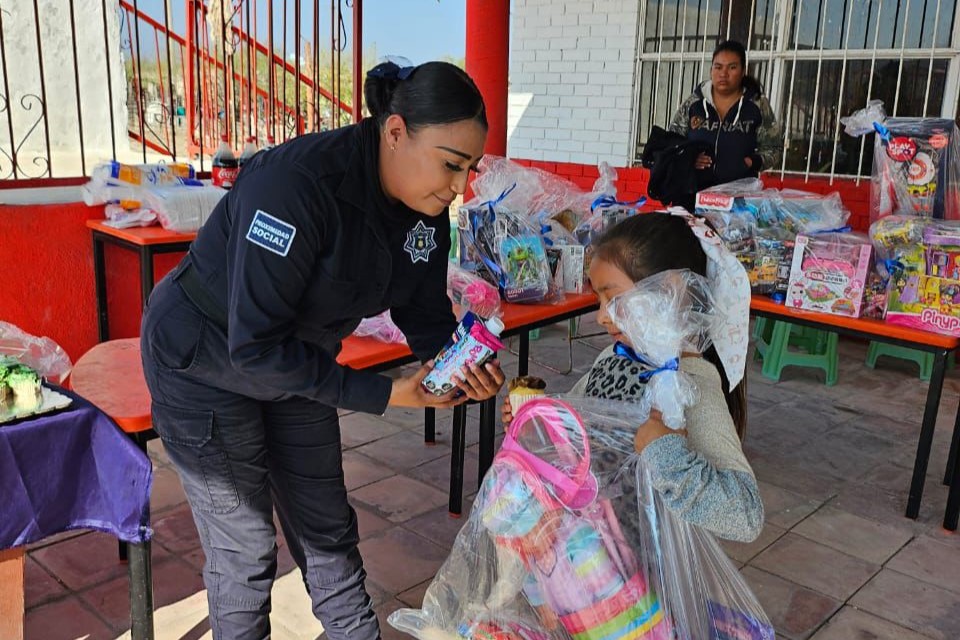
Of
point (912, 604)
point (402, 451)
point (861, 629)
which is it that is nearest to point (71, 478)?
point (402, 451)

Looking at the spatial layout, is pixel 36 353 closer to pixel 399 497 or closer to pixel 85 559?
pixel 85 559

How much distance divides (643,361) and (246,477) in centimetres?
85

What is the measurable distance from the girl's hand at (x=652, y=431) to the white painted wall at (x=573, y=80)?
4972 millimetres

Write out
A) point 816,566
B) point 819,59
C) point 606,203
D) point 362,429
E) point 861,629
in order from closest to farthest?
point 861,629
point 816,566
point 606,203
point 362,429
point 819,59

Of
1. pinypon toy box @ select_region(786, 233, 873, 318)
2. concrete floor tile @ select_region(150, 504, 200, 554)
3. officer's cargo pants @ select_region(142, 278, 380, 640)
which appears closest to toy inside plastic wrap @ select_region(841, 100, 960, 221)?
pinypon toy box @ select_region(786, 233, 873, 318)

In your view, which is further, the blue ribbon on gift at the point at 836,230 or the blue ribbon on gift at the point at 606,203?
the blue ribbon on gift at the point at 606,203

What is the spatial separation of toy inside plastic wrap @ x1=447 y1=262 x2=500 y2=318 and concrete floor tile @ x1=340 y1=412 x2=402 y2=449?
1136 millimetres

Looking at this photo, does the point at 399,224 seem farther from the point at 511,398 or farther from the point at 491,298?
the point at 491,298

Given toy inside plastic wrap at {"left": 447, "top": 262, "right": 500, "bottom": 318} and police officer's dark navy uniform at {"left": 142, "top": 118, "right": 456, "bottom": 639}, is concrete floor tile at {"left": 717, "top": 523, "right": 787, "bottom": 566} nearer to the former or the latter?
toy inside plastic wrap at {"left": 447, "top": 262, "right": 500, "bottom": 318}

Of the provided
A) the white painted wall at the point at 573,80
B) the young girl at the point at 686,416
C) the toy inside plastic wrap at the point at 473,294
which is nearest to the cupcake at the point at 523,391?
the young girl at the point at 686,416

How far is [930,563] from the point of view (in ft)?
9.05

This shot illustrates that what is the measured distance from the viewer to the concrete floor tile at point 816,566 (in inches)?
103

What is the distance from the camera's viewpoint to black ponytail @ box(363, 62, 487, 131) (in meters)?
1.45

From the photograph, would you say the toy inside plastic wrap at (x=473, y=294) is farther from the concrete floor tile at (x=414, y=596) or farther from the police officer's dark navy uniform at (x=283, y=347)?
the concrete floor tile at (x=414, y=596)
